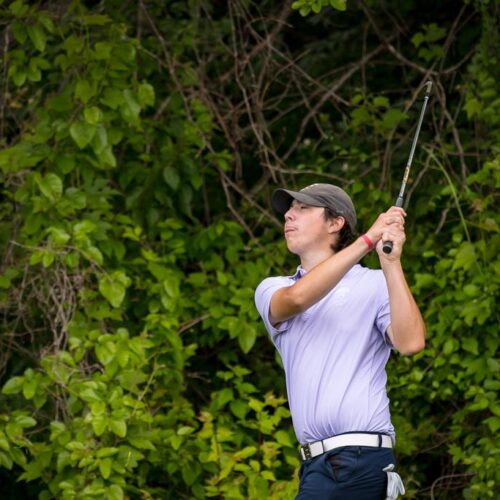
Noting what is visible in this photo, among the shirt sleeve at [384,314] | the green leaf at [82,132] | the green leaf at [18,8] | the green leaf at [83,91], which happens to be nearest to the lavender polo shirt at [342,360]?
the shirt sleeve at [384,314]

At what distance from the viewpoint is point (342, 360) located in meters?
4.12

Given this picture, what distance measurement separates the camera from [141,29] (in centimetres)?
757

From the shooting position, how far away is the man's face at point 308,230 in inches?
172

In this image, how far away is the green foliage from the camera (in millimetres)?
6211

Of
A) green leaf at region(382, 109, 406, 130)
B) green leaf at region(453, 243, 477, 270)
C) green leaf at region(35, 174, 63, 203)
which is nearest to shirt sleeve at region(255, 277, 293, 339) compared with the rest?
green leaf at region(453, 243, 477, 270)

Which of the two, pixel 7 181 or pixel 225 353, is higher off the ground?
pixel 7 181

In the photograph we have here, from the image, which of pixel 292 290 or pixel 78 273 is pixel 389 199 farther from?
pixel 292 290

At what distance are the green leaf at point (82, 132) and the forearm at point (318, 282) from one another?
2.54m

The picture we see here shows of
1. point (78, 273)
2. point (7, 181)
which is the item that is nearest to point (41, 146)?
point (7, 181)

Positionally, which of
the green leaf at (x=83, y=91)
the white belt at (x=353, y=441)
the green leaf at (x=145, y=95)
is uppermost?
the green leaf at (x=83, y=91)

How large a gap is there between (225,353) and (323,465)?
308 centimetres

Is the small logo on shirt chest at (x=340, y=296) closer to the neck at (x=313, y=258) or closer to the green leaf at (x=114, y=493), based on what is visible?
the neck at (x=313, y=258)

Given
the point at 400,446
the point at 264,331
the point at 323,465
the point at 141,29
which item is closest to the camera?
the point at 323,465

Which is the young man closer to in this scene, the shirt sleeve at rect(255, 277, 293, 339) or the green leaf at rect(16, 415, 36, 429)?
the shirt sleeve at rect(255, 277, 293, 339)
